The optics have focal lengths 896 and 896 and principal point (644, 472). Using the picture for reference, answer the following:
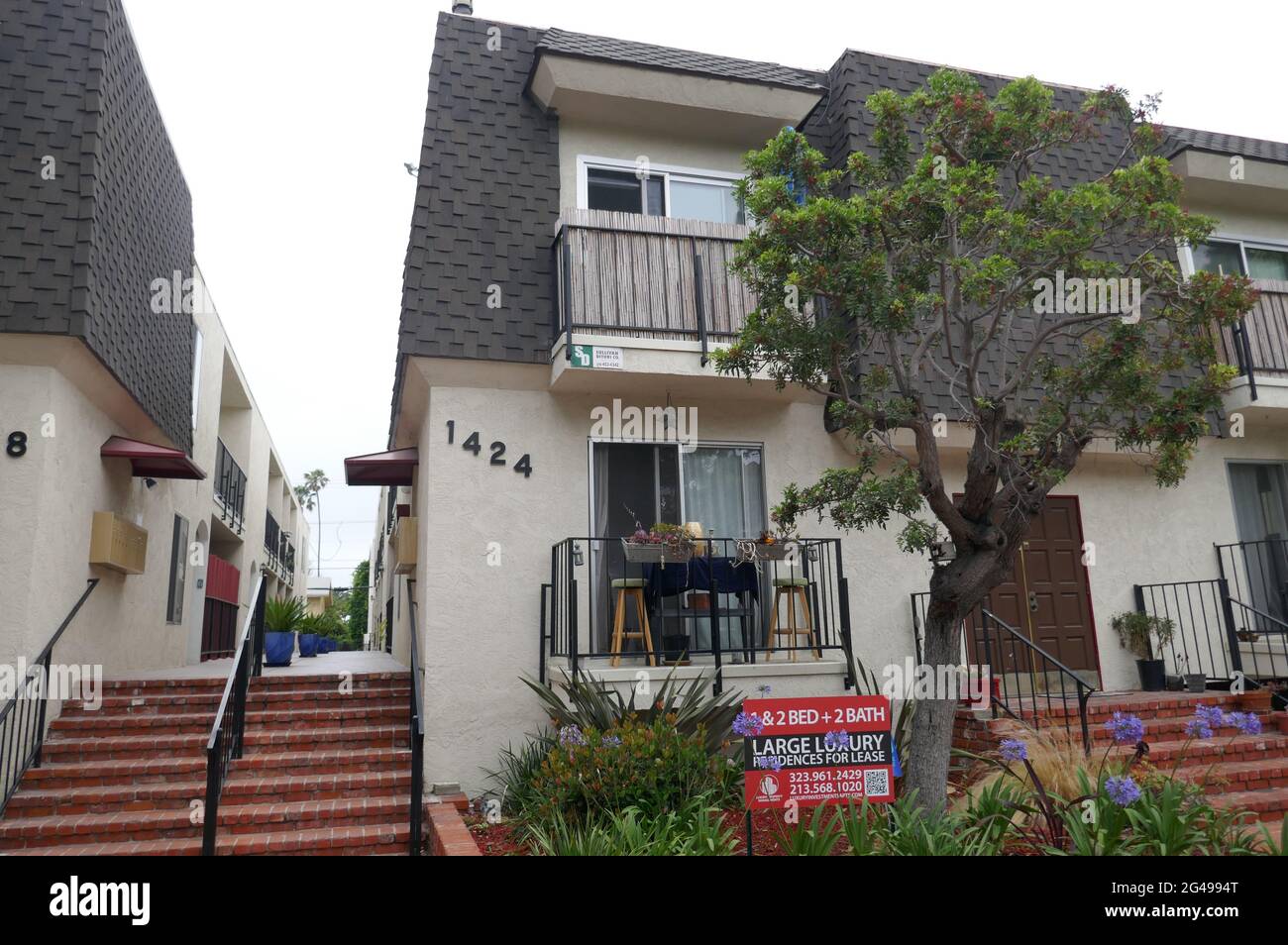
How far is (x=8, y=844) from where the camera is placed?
19.5 ft

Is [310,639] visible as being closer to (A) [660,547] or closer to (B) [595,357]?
(B) [595,357]

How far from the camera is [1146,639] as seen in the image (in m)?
9.12

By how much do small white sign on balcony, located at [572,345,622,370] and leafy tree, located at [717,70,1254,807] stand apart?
1.56 m

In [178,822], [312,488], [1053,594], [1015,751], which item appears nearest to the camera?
[1015,751]

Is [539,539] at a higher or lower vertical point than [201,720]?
higher

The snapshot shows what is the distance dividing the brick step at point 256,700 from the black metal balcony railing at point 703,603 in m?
1.59

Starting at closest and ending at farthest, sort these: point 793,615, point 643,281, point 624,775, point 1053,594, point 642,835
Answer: point 642,835 → point 624,775 → point 793,615 → point 643,281 → point 1053,594

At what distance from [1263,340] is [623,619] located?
7.52 meters


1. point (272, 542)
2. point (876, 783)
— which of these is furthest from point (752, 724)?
point (272, 542)

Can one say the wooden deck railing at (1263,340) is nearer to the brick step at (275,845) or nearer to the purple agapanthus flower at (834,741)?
the purple agapanthus flower at (834,741)

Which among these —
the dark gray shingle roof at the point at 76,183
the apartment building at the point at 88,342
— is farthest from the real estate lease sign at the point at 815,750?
the dark gray shingle roof at the point at 76,183

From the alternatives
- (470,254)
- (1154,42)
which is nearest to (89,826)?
(470,254)

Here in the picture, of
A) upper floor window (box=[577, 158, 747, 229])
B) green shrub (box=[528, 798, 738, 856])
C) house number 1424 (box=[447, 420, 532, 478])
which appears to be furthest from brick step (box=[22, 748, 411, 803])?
upper floor window (box=[577, 158, 747, 229])
